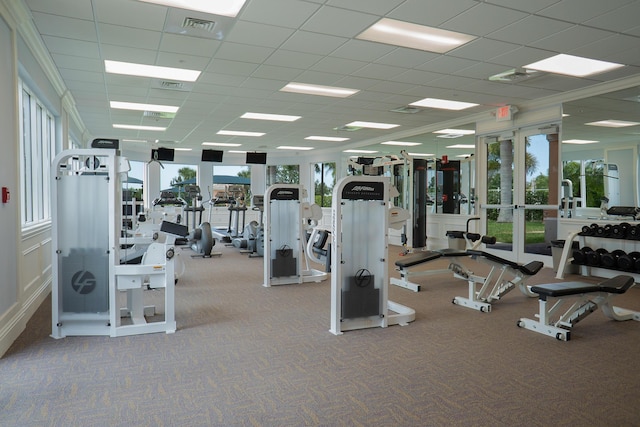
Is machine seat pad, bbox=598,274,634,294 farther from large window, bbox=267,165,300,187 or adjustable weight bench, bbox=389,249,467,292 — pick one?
large window, bbox=267,165,300,187

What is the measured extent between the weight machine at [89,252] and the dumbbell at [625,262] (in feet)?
19.4

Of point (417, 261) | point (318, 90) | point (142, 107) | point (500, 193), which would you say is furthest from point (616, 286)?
point (142, 107)

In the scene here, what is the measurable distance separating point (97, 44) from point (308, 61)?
2471mm

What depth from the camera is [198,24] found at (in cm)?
445

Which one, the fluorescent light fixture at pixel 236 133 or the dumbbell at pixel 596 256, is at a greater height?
the fluorescent light fixture at pixel 236 133

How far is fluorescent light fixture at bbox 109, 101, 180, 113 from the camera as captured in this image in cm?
828

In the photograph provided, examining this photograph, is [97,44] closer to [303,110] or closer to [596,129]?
[303,110]

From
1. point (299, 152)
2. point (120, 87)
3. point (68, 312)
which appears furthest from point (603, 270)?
point (299, 152)

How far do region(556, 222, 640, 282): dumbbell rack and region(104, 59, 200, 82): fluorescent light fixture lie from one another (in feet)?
19.9

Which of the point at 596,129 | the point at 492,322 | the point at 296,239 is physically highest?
the point at 596,129

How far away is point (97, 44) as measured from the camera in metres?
5.01

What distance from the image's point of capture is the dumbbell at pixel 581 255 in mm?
6543

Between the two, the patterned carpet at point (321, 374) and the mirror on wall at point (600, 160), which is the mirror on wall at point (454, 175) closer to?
the mirror on wall at point (600, 160)

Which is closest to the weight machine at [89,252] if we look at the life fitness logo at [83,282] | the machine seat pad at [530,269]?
the life fitness logo at [83,282]
